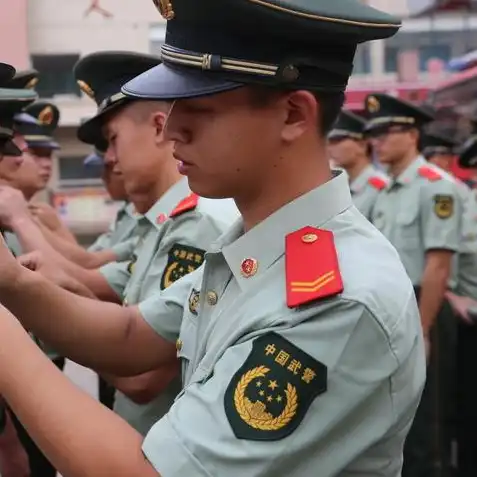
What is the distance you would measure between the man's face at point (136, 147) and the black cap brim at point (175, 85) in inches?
33.3

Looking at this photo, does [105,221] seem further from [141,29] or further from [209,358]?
[209,358]

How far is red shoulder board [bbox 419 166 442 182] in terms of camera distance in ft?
12.4

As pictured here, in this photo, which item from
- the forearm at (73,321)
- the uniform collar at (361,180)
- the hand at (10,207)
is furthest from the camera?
the uniform collar at (361,180)

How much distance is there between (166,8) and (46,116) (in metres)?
2.96

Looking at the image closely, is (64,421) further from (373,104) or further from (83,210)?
(83,210)

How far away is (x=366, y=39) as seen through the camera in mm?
1047

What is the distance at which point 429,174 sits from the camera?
12.6 feet

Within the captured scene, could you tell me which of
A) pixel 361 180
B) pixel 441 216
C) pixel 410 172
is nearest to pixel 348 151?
pixel 361 180

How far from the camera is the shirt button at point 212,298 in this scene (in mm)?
1171

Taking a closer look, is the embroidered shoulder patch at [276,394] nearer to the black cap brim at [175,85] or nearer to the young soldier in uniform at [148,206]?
the black cap brim at [175,85]

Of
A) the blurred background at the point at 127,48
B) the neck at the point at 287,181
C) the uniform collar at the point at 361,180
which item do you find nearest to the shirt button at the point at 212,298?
the neck at the point at 287,181

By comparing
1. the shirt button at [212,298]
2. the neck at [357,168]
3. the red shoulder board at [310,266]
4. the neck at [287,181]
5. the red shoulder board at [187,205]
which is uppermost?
the neck at [287,181]

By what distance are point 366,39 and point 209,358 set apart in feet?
1.54

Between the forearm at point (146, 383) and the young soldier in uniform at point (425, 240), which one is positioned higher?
the forearm at point (146, 383)
